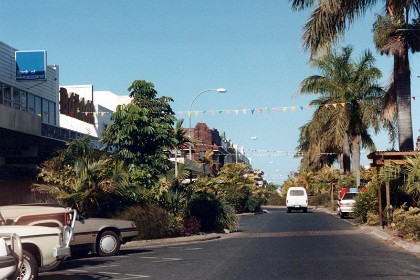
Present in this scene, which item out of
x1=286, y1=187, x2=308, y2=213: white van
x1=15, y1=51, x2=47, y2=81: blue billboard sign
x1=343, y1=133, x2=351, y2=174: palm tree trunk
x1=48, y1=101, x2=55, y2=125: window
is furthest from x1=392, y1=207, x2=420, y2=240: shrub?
x1=286, y1=187, x2=308, y2=213: white van

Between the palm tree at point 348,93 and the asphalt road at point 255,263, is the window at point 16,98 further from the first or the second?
the palm tree at point 348,93

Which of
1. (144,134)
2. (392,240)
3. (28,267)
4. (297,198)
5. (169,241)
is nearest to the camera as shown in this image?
(28,267)

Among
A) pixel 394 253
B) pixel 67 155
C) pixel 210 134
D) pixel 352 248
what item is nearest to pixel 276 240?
pixel 352 248

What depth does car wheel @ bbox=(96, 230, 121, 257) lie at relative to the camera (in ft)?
58.7

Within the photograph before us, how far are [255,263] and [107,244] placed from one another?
16.1ft

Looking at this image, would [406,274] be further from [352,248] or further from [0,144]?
[0,144]

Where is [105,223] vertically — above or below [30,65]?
below

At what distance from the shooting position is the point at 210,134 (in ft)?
342

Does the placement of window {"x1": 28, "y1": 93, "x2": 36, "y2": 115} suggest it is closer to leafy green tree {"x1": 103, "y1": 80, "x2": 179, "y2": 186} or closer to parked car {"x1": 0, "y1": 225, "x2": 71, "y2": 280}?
leafy green tree {"x1": 103, "y1": 80, "x2": 179, "y2": 186}

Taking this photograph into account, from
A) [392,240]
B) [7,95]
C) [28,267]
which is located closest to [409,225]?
[392,240]

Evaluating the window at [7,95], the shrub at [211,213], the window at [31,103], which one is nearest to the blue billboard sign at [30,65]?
the window at [7,95]

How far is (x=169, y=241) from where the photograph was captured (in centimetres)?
2320

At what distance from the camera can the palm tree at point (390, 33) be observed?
2492 cm

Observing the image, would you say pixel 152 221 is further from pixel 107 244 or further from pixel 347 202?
pixel 347 202
